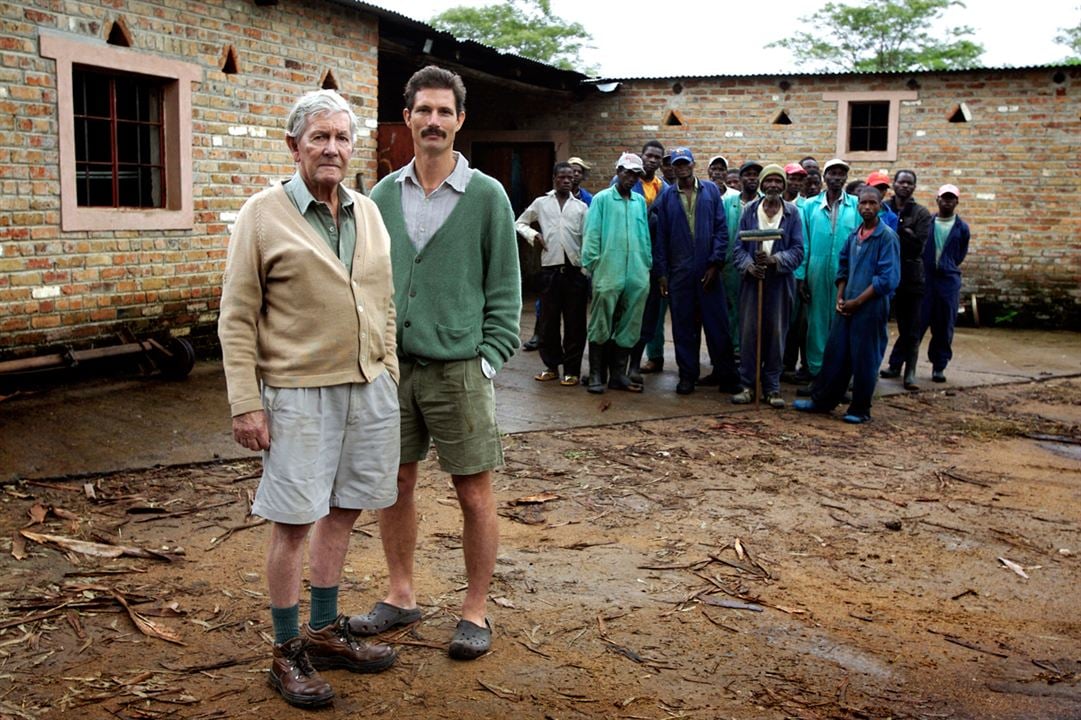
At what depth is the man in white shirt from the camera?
9.19 m

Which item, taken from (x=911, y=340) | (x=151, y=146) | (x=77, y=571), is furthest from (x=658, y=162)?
(x=77, y=571)

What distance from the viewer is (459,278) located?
373cm

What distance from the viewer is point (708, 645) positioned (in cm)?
394

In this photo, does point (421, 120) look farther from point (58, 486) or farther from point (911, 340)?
point (911, 340)

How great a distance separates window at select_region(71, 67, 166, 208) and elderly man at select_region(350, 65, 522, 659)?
5480 millimetres

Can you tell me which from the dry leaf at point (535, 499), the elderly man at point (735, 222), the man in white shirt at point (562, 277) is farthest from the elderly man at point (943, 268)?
the dry leaf at point (535, 499)

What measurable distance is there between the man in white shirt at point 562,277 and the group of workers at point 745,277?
12mm

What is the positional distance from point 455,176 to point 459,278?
37 cm

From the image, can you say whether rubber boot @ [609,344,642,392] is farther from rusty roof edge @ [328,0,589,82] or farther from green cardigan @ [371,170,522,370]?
green cardigan @ [371,170,522,370]

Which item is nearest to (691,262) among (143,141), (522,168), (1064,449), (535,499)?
(1064,449)

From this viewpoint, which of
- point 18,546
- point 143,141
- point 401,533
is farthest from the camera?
point 143,141

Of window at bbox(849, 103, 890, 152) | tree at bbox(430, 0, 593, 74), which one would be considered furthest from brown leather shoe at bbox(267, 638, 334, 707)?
tree at bbox(430, 0, 593, 74)

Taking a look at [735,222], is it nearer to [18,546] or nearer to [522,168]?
[18,546]

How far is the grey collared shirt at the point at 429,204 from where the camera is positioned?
3.73 meters
